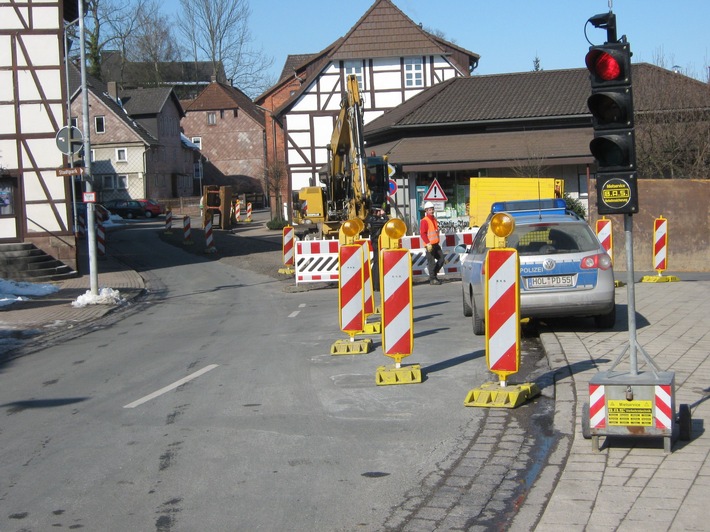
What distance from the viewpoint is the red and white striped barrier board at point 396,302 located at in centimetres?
916

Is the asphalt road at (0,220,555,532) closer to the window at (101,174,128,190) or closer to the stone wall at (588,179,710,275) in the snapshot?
the stone wall at (588,179,710,275)

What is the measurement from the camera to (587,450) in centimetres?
636

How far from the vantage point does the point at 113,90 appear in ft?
240

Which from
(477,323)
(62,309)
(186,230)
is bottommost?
(62,309)

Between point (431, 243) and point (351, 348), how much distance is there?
30.7 ft

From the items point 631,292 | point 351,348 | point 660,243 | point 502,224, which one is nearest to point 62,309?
point 351,348

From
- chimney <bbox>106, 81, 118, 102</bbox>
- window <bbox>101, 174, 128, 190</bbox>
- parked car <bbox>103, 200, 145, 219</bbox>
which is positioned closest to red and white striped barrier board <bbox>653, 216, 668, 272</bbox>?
parked car <bbox>103, 200, 145, 219</bbox>

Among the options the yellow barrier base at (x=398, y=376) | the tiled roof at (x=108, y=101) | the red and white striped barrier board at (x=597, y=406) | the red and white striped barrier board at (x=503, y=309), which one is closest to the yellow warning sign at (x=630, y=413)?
the red and white striped barrier board at (x=597, y=406)

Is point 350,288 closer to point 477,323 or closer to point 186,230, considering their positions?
point 477,323

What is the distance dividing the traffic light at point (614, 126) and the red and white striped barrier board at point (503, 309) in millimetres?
1478

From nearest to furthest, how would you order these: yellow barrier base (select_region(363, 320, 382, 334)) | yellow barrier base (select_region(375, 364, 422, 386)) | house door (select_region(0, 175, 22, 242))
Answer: yellow barrier base (select_region(375, 364, 422, 386)), yellow barrier base (select_region(363, 320, 382, 334)), house door (select_region(0, 175, 22, 242))

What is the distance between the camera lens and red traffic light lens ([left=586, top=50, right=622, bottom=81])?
21.1 ft

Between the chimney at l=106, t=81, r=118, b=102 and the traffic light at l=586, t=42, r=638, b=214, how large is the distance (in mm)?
70518

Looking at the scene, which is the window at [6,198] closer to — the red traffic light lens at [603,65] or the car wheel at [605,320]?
the car wheel at [605,320]
